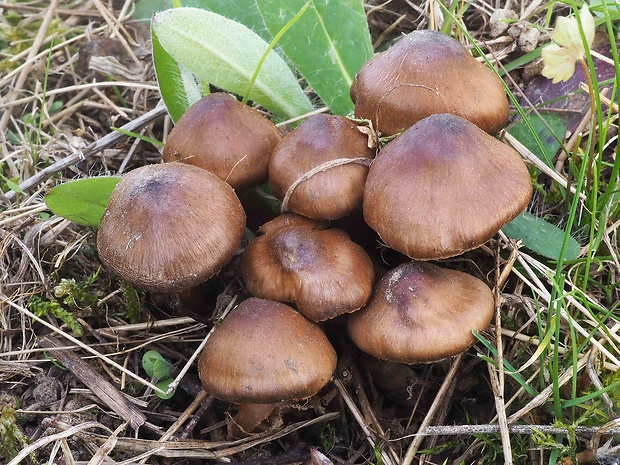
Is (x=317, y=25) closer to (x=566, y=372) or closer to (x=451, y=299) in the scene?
(x=451, y=299)

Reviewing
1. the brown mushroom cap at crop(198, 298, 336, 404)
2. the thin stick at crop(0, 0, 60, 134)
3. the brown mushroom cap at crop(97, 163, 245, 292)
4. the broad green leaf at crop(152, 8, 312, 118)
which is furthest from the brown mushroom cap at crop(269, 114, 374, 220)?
the thin stick at crop(0, 0, 60, 134)

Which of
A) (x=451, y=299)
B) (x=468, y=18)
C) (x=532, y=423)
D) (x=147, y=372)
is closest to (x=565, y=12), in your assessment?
(x=468, y=18)

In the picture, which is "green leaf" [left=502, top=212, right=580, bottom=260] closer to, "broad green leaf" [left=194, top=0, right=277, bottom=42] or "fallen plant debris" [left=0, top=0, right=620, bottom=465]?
"fallen plant debris" [left=0, top=0, right=620, bottom=465]

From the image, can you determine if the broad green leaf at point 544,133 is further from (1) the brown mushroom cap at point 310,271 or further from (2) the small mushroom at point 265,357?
(2) the small mushroom at point 265,357

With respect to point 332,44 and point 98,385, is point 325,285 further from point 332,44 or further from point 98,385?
point 332,44

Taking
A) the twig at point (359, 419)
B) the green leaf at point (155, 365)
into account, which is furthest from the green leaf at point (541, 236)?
the green leaf at point (155, 365)

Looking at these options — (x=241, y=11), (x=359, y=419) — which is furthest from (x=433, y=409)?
(x=241, y=11)
